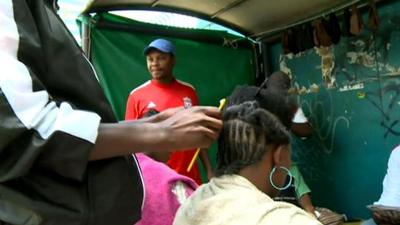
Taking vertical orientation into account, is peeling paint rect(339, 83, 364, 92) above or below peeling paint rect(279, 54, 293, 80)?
below

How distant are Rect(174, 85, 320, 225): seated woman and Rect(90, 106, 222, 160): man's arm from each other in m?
0.35

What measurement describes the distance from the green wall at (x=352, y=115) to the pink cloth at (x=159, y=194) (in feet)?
7.69

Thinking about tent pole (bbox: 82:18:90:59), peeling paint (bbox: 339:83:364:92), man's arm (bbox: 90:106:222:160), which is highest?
tent pole (bbox: 82:18:90:59)

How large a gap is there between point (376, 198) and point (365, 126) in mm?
597

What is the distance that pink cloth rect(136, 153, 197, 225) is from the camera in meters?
1.78

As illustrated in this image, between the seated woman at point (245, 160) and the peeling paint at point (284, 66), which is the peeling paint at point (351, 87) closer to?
the peeling paint at point (284, 66)

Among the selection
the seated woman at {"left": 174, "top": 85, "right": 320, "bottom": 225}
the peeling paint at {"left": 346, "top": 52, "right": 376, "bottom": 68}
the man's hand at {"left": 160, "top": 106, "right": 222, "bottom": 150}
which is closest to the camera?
the man's hand at {"left": 160, "top": 106, "right": 222, "bottom": 150}

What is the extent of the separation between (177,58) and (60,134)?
11.7 ft

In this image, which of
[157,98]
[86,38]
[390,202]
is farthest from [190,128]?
[86,38]

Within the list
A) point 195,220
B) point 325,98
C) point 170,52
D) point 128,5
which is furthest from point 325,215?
point 195,220

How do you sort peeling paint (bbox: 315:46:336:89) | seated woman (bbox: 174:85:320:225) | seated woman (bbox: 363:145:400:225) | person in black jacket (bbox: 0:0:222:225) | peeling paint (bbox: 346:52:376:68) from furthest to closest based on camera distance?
peeling paint (bbox: 315:46:336:89)
peeling paint (bbox: 346:52:376:68)
seated woman (bbox: 363:145:400:225)
seated woman (bbox: 174:85:320:225)
person in black jacket (bbox: 0:0:222:225)

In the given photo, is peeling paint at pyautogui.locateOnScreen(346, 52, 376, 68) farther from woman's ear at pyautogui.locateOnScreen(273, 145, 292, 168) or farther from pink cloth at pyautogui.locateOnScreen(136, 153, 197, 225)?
woman's ear at pyautogui.locateOnScreen(273, 145, 292, 168)

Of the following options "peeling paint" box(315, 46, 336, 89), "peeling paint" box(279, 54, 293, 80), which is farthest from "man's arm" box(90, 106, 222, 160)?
"peeling paint" box(279, 54, 293, 80)

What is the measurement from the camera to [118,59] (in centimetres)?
397
